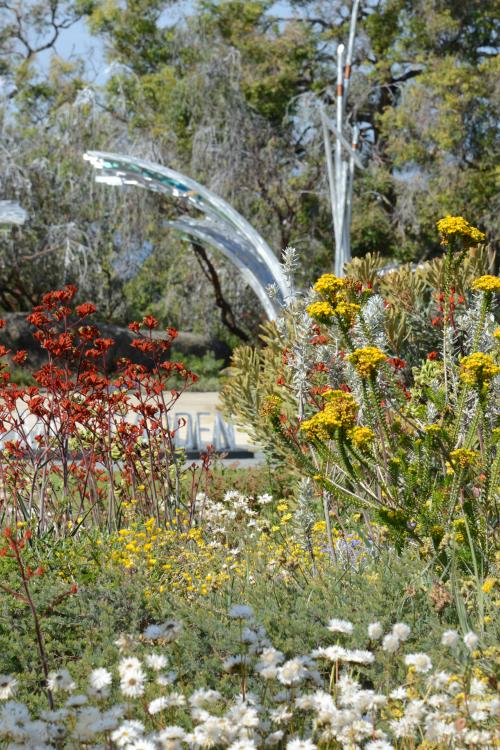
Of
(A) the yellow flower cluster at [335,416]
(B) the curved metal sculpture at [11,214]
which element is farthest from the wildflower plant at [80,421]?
(B) the curved metal sculpture at [11,214]

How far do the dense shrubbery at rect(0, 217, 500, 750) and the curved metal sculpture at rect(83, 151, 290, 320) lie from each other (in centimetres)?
855

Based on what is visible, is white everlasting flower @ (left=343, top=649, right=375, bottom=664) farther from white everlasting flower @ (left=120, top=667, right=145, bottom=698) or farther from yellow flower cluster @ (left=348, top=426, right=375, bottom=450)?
yellow flower cluster @ (left=348, top=426, right=375, bottom=450)

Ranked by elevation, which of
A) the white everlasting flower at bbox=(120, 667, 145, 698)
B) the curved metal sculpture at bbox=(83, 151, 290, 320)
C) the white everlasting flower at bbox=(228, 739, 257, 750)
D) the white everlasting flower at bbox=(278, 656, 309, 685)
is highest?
the curved metal sculpture at bbox=(83, 151, 290, 320)

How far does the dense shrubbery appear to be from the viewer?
2.35 metres

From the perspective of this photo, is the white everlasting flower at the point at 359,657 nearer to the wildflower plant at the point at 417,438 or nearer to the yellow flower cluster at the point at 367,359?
the wildflower plant at the point at 417,438

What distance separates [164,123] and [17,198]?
3.81m

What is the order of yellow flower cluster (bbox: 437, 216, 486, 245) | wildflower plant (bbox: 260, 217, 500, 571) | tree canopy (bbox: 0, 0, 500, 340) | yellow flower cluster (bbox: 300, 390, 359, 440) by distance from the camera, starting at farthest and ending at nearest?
tree canopy (bbox: 0, 0, 500, 340)
yellow flower cluster (bbox: 437, 216, 486, 245)
wildflower plant (bbox: 260, 217, 500, 571)
yellow flower cluster (bbox: 300, 390, 359, 440)

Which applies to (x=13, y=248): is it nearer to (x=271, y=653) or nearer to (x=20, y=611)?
(x=20, y=611)

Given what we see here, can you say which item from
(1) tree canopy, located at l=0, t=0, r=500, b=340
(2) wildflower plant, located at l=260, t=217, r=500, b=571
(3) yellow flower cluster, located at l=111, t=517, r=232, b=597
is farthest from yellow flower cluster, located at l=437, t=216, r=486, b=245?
(1) tree canopy, located at l=0, t=0, r=500, b=340

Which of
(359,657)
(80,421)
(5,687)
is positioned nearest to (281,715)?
(359,657)

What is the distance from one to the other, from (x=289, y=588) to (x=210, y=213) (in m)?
11.3

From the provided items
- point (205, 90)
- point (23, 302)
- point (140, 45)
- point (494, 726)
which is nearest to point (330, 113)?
point (205, 90)

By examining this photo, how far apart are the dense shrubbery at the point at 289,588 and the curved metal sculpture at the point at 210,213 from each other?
8552 millimetres

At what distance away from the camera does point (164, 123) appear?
21.9 metres
